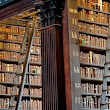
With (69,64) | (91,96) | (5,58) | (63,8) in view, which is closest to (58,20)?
(63,8)

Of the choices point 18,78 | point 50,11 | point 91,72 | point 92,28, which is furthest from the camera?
point 18,78

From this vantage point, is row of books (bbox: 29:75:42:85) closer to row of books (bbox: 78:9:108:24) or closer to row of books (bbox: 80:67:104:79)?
row of books (bbox: 80:67:104:79)

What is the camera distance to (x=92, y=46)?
6.02 metres

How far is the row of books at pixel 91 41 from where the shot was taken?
590 centimetres

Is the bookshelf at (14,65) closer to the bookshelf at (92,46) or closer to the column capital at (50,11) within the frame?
the column capital at (50,11)

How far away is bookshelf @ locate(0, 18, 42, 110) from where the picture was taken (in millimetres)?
7605

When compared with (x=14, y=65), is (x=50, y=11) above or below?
above

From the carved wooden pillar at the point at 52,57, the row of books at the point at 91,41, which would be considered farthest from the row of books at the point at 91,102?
the row of books at the point at 91,41

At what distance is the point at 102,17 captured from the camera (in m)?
6.26

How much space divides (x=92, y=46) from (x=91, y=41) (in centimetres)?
9

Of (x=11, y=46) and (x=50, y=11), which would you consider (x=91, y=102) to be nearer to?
(x=50, y=11)

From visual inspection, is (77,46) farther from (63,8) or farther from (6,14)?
(6,14)

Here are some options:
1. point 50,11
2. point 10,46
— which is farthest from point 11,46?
point 50,11

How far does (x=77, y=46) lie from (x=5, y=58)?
7.73 feet
